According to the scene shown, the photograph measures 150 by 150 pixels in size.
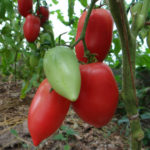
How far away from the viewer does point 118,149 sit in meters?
1.33

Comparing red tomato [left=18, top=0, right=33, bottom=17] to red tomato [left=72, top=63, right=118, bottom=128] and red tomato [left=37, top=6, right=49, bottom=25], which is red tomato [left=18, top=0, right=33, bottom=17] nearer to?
red tomato [left=37, top=6, right=49, bottom=25]

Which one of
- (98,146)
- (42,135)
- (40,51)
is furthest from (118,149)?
(42,135)

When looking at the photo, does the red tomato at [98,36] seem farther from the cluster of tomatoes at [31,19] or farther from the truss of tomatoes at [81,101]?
the cluster of tomatoes at [31,19]

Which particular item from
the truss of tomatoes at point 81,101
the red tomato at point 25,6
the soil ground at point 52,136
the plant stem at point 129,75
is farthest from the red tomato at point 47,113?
the red tomato at point 25,6

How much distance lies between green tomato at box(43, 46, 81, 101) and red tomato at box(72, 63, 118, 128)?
0.24 feet

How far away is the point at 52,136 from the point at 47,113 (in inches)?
33.8

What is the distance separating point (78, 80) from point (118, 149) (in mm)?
1070

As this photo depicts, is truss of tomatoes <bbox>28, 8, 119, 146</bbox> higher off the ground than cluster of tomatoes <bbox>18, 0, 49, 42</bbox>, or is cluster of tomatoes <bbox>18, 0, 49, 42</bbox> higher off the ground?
cluster of tomatoes <bbox>18, 0, 49, 42</bbox>

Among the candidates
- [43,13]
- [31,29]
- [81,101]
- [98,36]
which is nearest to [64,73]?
[81,101]

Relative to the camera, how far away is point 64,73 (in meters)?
0.39

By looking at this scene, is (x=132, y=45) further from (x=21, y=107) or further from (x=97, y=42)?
(x=21, y=107)

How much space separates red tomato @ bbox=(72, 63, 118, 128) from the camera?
1.51 ft

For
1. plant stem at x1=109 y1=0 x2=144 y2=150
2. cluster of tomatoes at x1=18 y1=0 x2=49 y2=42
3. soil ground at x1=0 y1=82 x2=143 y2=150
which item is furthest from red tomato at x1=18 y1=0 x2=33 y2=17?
plant stem at x1=109 y1=0 x2=144 y2=150

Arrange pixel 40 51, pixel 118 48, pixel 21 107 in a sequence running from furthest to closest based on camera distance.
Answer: pixel 21 107
pixel 40 51
pixel 118 48
